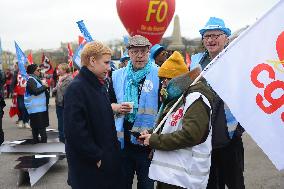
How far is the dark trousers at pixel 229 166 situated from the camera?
3.50 meters

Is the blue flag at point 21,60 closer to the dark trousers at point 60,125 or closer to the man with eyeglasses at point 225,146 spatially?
the dark trousers at point 60,125

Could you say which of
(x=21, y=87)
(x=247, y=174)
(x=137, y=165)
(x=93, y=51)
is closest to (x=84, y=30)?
(x=247, y=174)

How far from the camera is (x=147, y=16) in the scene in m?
11.7

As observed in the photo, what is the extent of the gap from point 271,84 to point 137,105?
1.48 metres

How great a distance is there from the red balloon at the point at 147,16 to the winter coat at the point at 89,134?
872 cm

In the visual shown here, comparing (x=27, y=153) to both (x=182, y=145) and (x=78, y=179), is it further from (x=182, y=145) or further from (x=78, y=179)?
(x=182, y=145)

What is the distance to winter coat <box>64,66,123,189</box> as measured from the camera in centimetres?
299

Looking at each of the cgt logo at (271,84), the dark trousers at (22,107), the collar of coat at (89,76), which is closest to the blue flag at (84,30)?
the dark trousers at (22,107)

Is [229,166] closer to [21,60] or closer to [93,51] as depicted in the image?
[93,51]

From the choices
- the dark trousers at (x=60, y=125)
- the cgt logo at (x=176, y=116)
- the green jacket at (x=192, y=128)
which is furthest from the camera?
the dark trousers at (x=60, y=125)

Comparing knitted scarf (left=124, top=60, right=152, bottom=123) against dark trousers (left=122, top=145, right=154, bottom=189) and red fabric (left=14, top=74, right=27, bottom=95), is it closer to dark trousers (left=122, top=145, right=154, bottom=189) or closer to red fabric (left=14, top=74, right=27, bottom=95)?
dark trousers (left=122, top=145, right=154, bottom=189)

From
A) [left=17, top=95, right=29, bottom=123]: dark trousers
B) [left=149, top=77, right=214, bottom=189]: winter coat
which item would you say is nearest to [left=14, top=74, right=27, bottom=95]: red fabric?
[left=17, top=95, right=29, bottom=123]: dark trousers

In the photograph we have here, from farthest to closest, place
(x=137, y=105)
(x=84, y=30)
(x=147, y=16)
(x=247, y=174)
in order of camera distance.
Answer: (x=147, y=16) < (x=84, y=30) < (x=247, y=174) < (x=137, y=105)

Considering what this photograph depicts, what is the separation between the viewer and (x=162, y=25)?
12.0 m
